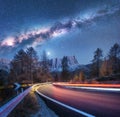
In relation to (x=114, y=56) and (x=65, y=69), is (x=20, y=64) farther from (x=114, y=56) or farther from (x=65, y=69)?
(x=114, y=56)

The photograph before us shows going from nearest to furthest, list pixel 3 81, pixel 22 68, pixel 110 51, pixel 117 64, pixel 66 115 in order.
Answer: pixel 66 115
pixel 3 81
pixel 117 64
pixel 110 51
pixel 22 68

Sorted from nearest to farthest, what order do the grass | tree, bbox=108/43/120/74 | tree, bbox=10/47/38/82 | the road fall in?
the road → the grass → tree, bbox=108/43/120/74 → tree, bbox=10/47/38/82

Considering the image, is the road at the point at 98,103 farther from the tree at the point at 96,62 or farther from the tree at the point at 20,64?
the tree at the point at 20,64

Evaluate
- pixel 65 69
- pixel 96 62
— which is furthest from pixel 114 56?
pixel 65 69

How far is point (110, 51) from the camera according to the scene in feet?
463

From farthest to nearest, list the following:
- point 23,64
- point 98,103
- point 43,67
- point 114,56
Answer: point 43,67, point 23,64, point 114,56, point 98,103

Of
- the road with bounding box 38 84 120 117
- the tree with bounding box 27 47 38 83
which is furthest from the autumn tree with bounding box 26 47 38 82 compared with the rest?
the road with bounding box 38 84 120 117

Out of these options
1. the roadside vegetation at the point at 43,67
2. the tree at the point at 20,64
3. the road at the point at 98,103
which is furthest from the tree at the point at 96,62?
the road at the point at 98,103

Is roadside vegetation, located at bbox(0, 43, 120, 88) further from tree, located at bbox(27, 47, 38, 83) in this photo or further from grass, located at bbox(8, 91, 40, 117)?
grass, located at bbox(8, 91, 40, 117)

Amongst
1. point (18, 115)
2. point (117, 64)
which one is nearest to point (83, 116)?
point (18, 115)

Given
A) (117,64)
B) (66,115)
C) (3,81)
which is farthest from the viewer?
(117,64)

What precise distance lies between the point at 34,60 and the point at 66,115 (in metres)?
166

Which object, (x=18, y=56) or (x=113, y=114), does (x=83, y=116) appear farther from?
(x=18, y=56)

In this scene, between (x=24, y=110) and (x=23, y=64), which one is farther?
(x=23, y=64)
